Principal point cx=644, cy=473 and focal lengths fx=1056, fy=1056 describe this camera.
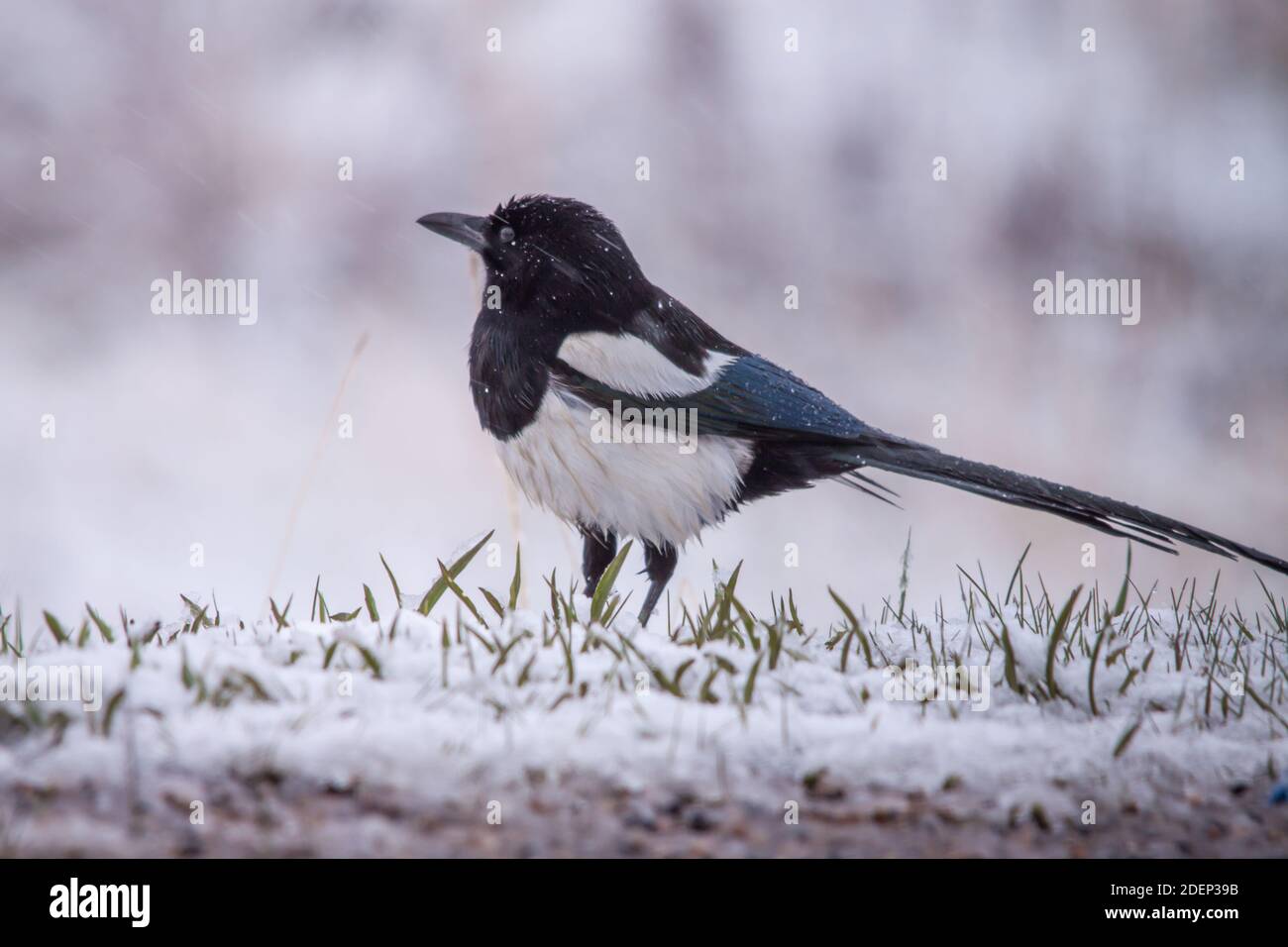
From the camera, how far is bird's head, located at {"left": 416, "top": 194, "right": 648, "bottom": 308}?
3125 mm

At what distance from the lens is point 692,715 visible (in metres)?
1.68

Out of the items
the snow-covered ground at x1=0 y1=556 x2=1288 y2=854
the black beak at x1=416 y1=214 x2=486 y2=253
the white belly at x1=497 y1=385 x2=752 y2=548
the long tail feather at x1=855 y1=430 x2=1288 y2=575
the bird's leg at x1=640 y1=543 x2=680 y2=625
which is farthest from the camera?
the black beak at x1=416 y1=214 x2=486 y2=253

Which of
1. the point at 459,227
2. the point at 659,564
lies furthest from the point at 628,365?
the point at 459,227

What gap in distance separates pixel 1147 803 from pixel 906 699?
1.50ft

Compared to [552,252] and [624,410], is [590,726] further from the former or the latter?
[552,252]

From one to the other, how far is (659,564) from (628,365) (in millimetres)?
591

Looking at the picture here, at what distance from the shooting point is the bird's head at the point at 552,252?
3125 mm

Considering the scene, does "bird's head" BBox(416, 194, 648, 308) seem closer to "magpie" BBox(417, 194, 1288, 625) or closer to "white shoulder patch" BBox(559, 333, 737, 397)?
"magpie" BBox(417, 194, 1288, 625)

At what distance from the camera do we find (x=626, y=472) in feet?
9.51

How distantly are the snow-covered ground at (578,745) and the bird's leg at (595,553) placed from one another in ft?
3.16

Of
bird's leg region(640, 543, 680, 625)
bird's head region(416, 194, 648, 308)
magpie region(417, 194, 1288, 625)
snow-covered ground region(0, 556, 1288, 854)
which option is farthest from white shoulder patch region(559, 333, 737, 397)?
snow-covered ground region(0, 556, 1288, 854)

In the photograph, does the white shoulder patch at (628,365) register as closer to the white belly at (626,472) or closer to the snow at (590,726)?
the white belly at (626,472)
